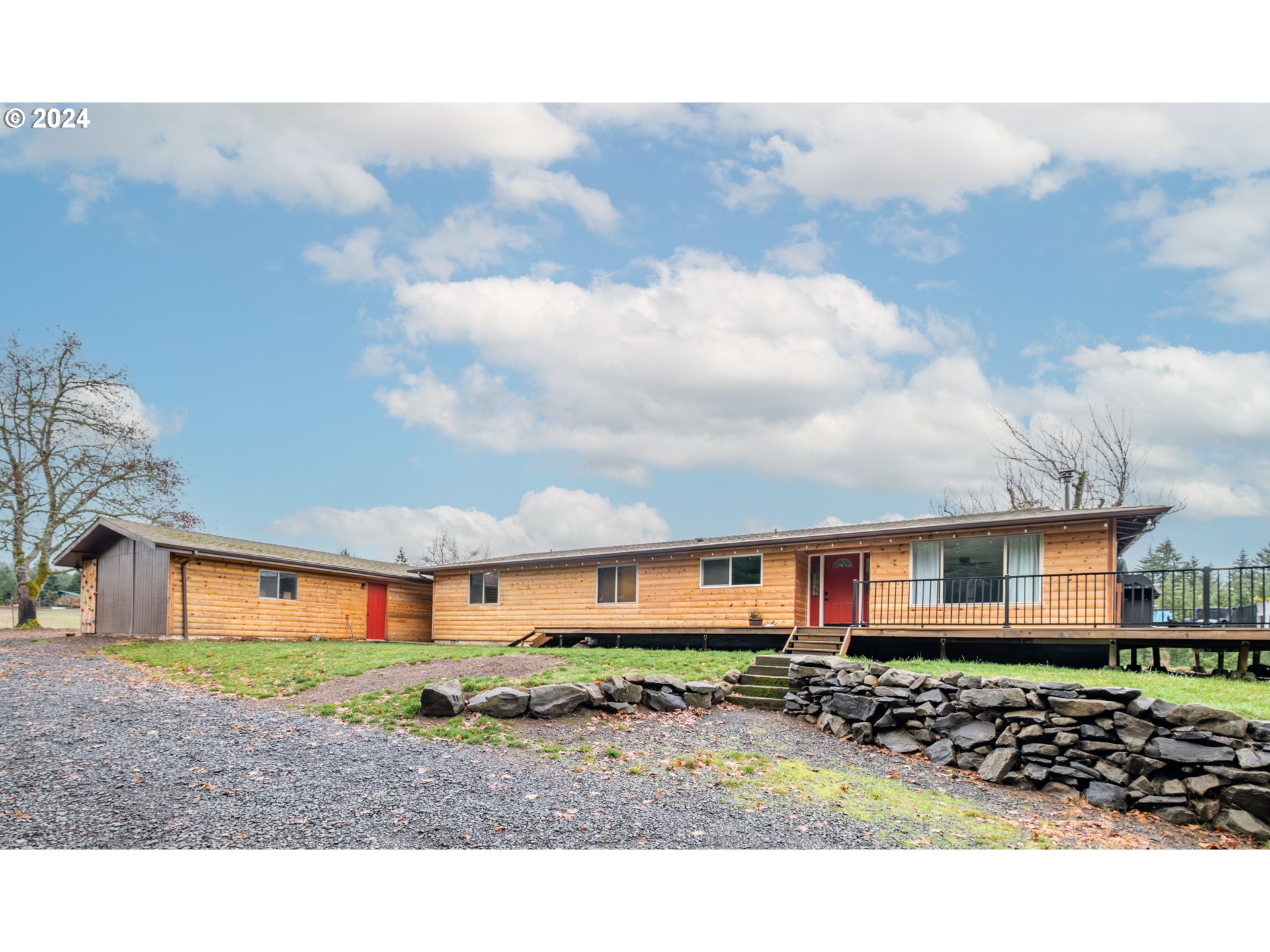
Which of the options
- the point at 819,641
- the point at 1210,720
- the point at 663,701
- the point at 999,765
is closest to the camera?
the point at 1210,720

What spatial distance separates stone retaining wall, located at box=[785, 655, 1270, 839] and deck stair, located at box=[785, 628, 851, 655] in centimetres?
406

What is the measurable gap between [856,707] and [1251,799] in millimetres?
4102

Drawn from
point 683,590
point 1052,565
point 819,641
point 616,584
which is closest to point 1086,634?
point 1052,565

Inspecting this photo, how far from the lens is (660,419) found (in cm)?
1736

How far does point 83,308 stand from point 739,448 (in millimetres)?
13506

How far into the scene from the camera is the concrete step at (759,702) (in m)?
11.1

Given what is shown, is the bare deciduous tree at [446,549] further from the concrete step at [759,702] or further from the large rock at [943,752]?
the large rock at [943,752]

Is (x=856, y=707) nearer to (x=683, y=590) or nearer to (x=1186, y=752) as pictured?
(x=1186, y=752)

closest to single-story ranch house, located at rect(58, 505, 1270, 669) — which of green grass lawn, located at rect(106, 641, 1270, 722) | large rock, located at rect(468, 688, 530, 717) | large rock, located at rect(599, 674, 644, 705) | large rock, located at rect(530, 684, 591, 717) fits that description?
green grass lawn, located at rect(106, 641, 1270, 722)

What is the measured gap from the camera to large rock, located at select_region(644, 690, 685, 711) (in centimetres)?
1049

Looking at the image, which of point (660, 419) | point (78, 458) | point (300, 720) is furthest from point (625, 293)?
point (78, 458)

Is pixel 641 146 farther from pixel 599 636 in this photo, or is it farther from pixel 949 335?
pixel 599 636

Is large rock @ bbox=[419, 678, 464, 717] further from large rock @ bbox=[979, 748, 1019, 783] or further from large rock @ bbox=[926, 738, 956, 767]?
large rock @ bbox=[979, 748, 1019, 783]

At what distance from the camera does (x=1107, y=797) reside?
308 inches
